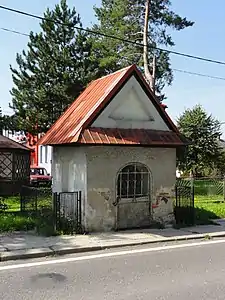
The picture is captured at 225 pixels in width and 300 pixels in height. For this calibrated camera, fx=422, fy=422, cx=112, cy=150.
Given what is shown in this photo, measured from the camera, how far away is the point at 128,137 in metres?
11.7

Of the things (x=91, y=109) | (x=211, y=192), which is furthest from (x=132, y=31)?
(x=91, y=109)

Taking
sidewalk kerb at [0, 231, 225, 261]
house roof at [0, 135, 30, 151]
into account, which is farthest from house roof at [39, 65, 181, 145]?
house roof at [0, 135, 30, 151]

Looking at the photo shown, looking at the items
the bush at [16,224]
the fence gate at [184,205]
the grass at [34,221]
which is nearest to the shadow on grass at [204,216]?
the fence gate at [184,205]

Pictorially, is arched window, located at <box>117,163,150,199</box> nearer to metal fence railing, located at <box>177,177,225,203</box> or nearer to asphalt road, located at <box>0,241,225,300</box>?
asphalt road, located at <box>0,241,225,300</box>

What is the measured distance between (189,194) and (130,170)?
2.40 metres

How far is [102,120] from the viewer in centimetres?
1180

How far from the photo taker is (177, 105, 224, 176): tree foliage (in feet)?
119

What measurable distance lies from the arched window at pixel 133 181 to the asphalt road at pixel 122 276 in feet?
9.37

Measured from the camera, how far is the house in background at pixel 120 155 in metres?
11.5

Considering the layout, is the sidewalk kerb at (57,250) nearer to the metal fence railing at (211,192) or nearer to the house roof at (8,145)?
the metal fence railing at (211,192)

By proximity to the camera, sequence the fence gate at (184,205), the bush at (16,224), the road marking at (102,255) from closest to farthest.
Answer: the road marking at (102,255), the bush at (16,224), the fence gate at (184,205)

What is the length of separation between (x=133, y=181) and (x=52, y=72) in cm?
2401

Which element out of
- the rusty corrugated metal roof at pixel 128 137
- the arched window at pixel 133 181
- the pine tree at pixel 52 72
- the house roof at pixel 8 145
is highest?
the pine tree at pixel 52 72

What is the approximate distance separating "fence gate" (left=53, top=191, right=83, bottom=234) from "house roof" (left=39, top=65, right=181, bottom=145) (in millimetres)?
1523
